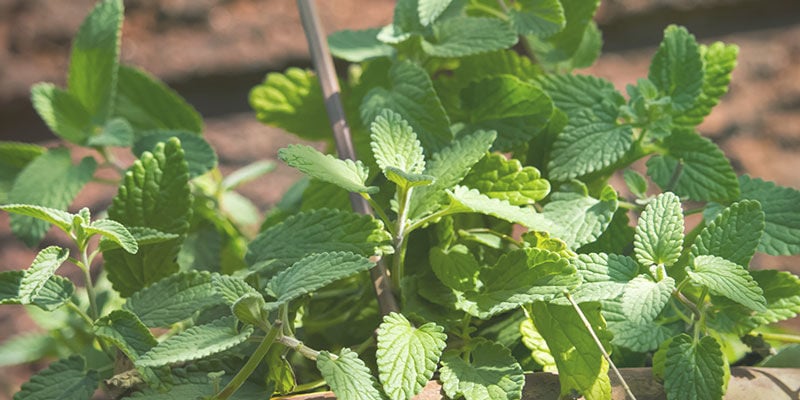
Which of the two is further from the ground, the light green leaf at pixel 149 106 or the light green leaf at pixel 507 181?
the light green leaf at pixel 149 106

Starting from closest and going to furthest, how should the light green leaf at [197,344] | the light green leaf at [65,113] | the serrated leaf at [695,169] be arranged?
the light green leaf at [197,344] → the serrated leaf at [695,169] → the light green leaf at [65,113]

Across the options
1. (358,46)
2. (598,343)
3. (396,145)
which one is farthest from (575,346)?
(358,46)

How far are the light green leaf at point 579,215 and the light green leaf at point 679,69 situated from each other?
8 centimetres

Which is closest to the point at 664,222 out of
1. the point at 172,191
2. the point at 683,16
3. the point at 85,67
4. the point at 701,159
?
the point at 701,159

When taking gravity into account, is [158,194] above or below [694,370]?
above

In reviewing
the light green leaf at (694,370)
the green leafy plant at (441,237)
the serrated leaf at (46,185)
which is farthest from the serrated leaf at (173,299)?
the light green leaf at (694,370)

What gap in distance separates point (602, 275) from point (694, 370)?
0.06 metres

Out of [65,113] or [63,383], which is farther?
[65,113]

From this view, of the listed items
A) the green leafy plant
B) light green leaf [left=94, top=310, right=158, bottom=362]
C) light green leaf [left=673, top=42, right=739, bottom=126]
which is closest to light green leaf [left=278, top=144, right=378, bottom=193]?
the green leafy plant

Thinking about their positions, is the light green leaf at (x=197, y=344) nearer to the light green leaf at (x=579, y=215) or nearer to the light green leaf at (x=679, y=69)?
the light green leaf at (x=579, y=215)

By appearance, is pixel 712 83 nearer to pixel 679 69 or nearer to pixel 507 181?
pixel 679 69

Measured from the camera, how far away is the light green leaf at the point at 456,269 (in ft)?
1.31

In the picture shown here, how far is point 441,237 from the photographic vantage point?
1.43 feet

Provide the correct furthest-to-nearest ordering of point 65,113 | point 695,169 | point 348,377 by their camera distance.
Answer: point 65,113 < point 695,169 < point 348,377
